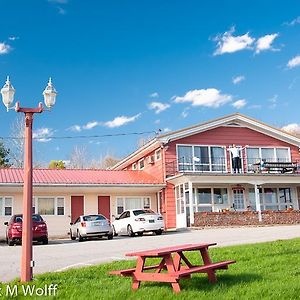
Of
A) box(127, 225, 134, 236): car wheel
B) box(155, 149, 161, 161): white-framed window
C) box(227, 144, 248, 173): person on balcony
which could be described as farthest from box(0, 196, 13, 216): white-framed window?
box(227, 144, 248, 173): person on balcony

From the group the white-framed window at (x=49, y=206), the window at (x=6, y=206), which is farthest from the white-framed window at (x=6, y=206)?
the white-framed window at (x=49, y=206)

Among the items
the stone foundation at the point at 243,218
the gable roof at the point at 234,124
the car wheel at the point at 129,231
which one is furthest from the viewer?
the gable roof at the point at 234,124

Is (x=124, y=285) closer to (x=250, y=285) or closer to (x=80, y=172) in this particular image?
(x=250, y=285)

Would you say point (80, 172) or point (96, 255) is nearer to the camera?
point (96, 255)

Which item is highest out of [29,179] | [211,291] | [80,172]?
[80,172]

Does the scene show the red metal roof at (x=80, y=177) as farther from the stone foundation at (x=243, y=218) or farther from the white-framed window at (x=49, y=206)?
the stone foundation at (x=243, y=218)

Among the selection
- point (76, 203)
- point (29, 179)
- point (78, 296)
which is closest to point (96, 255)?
point (29, 179)

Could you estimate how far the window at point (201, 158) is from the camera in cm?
3122

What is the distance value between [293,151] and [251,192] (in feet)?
17.4

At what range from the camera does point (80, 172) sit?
107ft

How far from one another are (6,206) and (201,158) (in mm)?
12733

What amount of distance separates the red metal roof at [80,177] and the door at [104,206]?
1275mm

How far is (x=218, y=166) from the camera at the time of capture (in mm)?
31938

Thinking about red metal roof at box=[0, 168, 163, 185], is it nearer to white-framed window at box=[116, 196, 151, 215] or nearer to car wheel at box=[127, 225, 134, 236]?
white-framed window at box=[116, 196, 151, 215]
